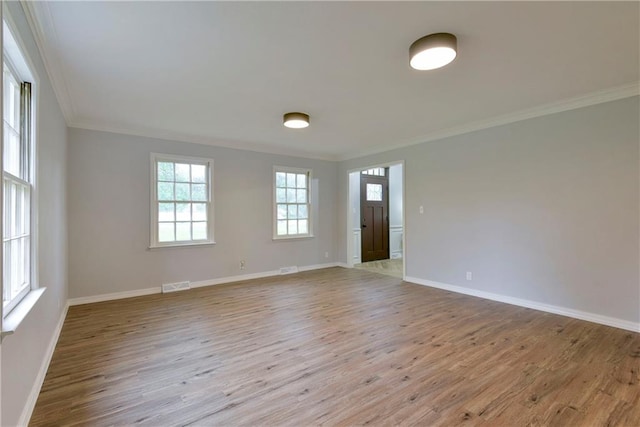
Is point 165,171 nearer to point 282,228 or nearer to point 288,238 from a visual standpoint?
point 282,228

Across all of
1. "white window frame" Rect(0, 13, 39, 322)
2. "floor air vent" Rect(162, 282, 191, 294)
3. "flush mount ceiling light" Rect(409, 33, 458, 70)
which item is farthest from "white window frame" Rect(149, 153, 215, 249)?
"flush mount ceiling light" Rect(409, 33, 458, 70)

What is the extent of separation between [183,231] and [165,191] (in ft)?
2.26

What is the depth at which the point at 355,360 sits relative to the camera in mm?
2559

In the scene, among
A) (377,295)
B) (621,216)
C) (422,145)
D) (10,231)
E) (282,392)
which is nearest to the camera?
(10,231)

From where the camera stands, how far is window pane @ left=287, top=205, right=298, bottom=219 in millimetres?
6250

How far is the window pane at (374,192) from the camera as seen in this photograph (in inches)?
293

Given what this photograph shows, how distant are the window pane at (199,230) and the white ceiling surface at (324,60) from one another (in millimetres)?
1694

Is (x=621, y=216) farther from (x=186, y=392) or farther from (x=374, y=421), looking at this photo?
(x=186, y=392)

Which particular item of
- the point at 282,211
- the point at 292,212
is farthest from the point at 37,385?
the point at 292,212

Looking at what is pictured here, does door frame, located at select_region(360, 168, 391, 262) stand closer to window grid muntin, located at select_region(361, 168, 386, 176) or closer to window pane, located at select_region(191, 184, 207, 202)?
window grid muntin, located at select_region(361, 168, 386, 176)

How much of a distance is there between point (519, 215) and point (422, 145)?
72.2 inches

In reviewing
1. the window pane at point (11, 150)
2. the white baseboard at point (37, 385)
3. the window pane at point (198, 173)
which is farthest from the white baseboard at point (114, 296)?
the window pane at point (11, 150)

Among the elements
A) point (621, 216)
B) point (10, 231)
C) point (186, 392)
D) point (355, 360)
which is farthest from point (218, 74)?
point (621, 216)

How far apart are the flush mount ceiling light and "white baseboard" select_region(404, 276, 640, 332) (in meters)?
3.21
